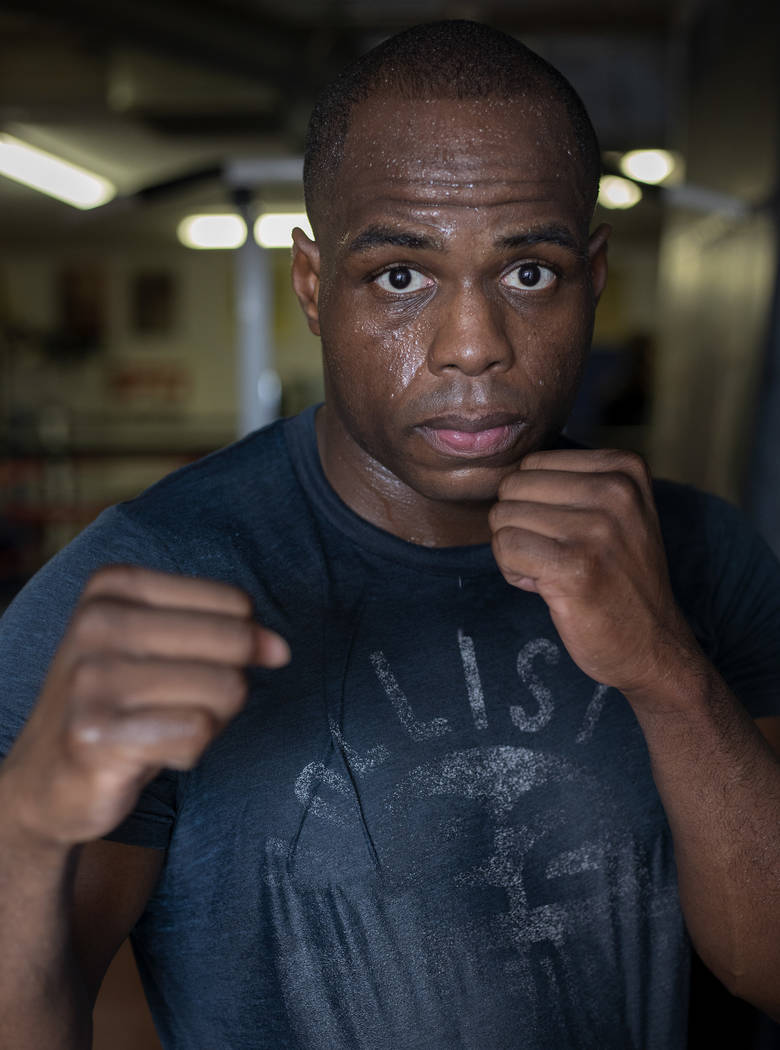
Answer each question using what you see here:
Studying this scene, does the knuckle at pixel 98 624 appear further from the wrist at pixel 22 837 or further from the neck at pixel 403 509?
the neck at pixel 403 509

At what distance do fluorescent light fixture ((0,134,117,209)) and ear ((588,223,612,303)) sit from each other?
4492mm

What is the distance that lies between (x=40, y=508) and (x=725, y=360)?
4.07 meters

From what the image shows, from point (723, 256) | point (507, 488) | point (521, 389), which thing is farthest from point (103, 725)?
point (723, 256)

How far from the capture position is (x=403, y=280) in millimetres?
897

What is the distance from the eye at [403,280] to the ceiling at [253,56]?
301cm

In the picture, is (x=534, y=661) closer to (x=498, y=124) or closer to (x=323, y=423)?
(x=323, y=423)

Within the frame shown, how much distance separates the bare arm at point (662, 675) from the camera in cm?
79

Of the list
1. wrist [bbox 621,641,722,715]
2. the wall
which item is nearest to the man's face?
wrist [bbox 621,641,722,715]

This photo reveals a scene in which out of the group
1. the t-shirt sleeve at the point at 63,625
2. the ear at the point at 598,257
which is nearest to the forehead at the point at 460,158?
the ear at the point at 598,257

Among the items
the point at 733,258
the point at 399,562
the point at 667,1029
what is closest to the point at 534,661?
the point at 399,562

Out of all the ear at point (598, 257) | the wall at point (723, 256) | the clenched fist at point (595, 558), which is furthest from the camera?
the wall at point (723, 256)

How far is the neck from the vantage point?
992 millimetres

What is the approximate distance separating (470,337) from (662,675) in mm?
337

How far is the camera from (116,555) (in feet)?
2.94
